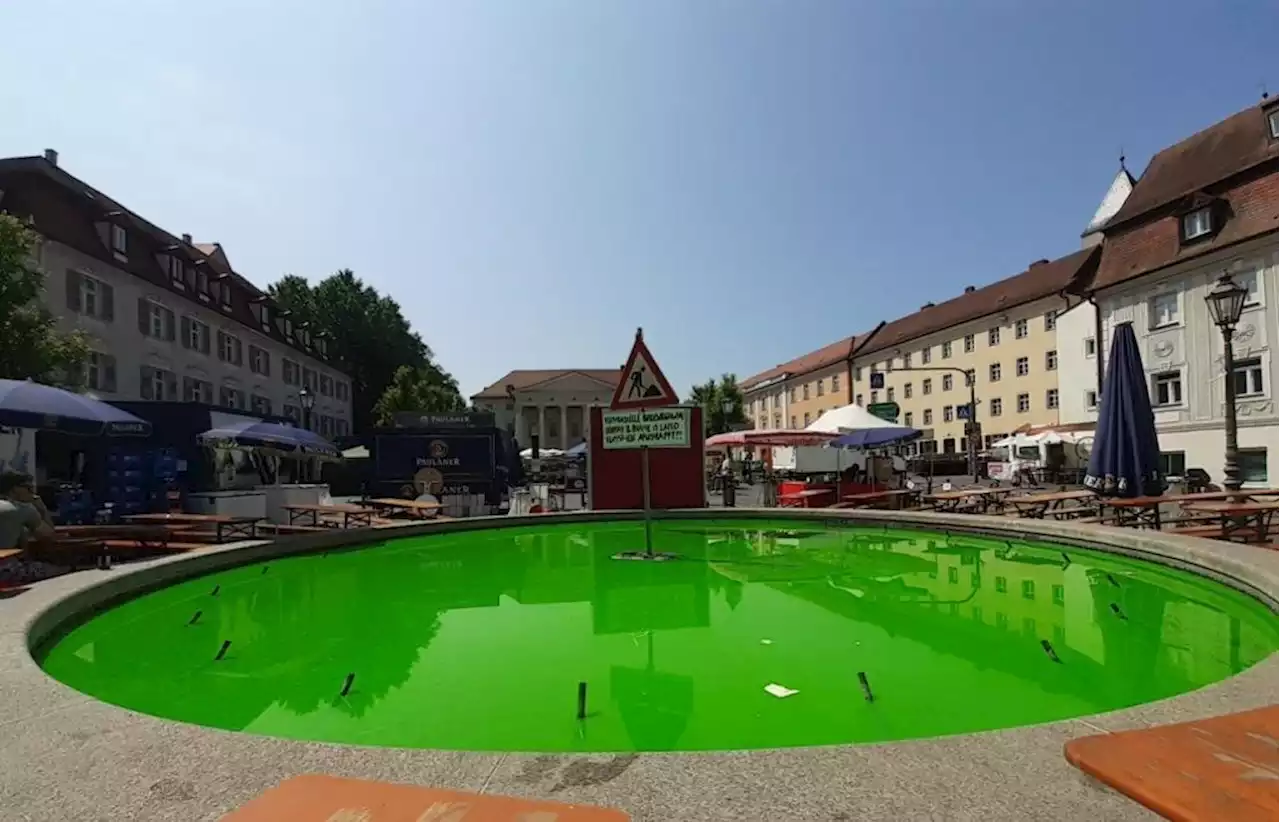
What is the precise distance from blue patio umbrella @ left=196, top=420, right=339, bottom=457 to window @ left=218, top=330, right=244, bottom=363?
962 inches

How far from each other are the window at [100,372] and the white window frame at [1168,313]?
129 ft

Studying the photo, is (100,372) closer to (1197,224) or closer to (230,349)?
(230,349)

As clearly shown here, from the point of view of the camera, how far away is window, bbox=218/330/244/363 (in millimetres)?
40031

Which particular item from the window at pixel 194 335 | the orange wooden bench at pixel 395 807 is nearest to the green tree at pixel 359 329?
the window at pixel 194 335

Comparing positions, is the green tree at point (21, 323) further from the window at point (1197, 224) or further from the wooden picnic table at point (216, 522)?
the window at point (1197, 224)

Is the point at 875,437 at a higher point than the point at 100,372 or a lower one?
lower

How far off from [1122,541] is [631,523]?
33.0 ft

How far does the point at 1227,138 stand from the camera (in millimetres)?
28859

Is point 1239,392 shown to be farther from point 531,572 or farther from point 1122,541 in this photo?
point 531,572

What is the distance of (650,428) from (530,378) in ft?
318

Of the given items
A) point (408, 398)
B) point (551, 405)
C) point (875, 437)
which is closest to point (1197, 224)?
point (875, 437)

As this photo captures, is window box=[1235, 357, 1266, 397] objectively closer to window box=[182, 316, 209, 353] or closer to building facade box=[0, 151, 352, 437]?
building facade box=[0, 151, 352, 437]

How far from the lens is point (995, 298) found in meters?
52.3

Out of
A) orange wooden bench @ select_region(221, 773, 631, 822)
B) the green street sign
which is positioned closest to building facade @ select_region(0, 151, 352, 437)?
the green street sign
